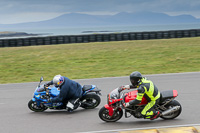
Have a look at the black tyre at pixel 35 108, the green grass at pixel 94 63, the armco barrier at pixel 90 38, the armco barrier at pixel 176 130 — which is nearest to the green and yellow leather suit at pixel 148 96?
the armco barrier at pixel 176 130

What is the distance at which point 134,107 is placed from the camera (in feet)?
24.3

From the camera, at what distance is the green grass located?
1661 cm

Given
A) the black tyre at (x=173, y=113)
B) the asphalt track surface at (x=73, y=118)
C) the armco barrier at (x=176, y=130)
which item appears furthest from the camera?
the black tyre at (x=173, y=113)

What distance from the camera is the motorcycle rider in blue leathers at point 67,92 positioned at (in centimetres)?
849

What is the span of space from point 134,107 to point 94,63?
43.1ft

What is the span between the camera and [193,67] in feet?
56.0

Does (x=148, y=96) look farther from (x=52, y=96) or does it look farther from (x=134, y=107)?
(x=52, y=96)

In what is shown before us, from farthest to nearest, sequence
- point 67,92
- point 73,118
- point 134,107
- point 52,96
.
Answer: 1. point 52,96
2. point 67,92
3. point 73,118
4. point 134,107

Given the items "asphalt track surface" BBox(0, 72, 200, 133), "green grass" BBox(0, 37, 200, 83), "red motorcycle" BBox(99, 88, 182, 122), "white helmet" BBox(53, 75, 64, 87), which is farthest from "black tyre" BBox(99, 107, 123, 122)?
"green grass" BBox(0, 37, 200, 83)

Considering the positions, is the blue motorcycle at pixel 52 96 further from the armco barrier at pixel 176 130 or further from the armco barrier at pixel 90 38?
the armco barrier at pixel 90 38

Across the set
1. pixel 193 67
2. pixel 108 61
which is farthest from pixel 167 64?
pixel 108 61

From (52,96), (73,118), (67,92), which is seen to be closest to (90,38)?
(52,96)

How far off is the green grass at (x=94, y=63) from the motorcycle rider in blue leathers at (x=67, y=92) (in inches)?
260

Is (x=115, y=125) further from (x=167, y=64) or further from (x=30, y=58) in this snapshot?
(x=30, y=58)
